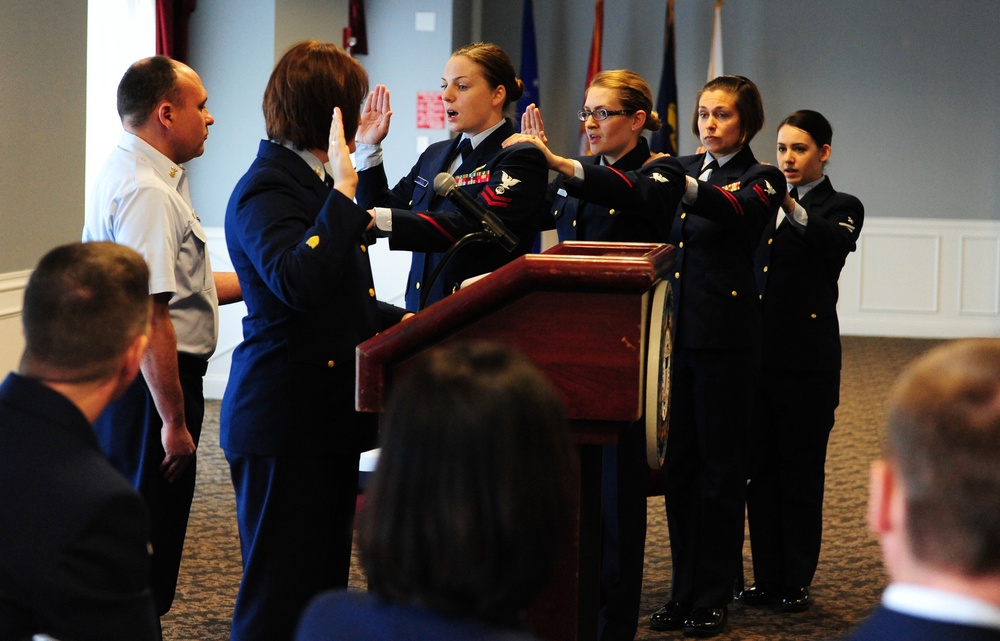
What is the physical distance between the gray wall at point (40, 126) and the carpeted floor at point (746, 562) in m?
1.16

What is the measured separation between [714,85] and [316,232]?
1505 mm

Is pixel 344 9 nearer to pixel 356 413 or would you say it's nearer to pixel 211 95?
pixel 211 95

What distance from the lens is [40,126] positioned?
3.67m

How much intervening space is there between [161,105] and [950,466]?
201 centimetres

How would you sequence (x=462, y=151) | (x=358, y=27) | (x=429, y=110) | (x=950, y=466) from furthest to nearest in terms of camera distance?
(x=429, y=110)
(x=358, y=27)
(x=462, y=151)
(x=950, y=466)

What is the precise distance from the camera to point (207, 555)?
3662mm

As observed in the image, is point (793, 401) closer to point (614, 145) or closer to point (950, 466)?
point (614, 145)

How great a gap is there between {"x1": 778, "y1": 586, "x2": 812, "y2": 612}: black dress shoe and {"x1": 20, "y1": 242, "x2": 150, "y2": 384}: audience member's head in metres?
2.39

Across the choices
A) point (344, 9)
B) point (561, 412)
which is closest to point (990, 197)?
point (344, 9)

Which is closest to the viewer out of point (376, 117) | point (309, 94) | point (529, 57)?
point (309, 94)

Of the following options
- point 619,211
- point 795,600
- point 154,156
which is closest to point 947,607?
point 154,156

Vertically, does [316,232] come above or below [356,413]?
above

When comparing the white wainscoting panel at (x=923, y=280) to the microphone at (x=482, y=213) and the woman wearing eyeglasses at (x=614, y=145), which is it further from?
the microphone at (x=482, y=213)

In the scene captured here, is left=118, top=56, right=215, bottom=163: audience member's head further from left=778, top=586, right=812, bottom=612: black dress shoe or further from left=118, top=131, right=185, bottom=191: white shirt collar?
left=778, top=586, right=812, bottom=612: black dress shoe
